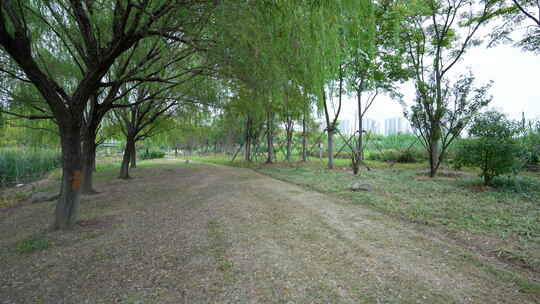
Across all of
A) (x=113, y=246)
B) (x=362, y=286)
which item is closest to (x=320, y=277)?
(x=362, y=286)

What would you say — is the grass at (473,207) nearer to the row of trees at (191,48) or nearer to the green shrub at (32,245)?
the row of trees at (191,48)

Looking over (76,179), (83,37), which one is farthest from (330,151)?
(83,37)

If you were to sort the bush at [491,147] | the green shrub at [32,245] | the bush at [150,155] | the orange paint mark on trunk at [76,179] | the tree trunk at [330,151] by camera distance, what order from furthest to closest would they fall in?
the bush at [150,155] < the tree trunk at [330,151] < the bush at [491,147] < the orange paint mark on trunk at [76,179] < the green shrub at [32,245]

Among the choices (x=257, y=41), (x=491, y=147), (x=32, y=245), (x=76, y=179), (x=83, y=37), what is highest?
(x=83, y=37)

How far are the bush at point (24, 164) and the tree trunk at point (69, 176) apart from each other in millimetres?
10390

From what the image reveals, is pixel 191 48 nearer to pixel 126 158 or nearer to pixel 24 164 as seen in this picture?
pixel 126 158

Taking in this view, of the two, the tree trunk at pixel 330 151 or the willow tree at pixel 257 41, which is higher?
the willow tree at pixel 257 41

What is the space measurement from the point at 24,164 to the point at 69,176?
12.5m

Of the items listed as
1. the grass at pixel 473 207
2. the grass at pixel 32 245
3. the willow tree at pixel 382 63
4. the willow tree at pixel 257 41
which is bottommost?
the grass at pixel 32 245

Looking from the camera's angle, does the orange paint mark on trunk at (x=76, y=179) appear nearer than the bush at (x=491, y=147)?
Yes

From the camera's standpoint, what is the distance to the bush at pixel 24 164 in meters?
10.6

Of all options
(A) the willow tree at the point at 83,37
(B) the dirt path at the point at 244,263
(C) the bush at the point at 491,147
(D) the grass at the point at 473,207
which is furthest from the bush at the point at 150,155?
(C) the bush at the point at 491,147

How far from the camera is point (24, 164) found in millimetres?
11906

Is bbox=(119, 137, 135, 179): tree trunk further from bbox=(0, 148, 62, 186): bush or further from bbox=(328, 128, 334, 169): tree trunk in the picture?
bbox=(328, 128, 334, 169): tree trunk
